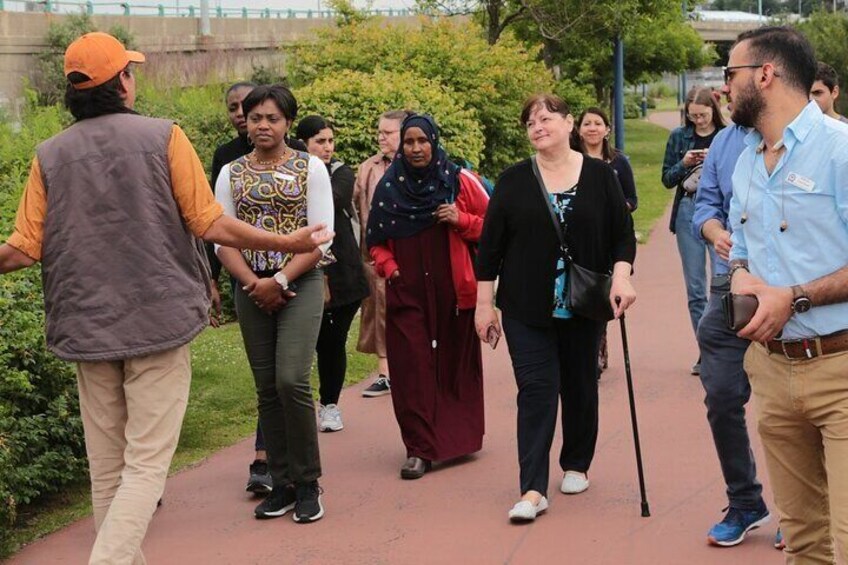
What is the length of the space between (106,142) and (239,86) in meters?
2.67

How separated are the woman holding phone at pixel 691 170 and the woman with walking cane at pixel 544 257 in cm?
243

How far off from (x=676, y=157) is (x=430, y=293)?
8.77 ft

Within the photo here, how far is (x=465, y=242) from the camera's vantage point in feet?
24.1

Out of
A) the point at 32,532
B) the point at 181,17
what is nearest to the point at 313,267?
the point at 32,532

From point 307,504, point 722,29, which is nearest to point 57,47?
point 307,504

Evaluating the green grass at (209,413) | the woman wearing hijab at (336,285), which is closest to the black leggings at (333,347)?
the woman wearing hijab at (336,285)

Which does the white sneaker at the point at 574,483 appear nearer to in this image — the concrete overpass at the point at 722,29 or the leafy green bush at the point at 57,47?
the leafy green bush at the point at 57,47

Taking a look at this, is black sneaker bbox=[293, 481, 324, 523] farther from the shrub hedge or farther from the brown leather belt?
the brown leather belt

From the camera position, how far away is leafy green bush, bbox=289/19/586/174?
18.5 m

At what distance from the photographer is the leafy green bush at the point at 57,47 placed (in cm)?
3078

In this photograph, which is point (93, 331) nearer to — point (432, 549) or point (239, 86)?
point (432, 549)

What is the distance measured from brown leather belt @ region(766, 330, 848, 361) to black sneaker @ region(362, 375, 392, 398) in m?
5.04

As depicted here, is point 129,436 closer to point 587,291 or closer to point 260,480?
point 260,480

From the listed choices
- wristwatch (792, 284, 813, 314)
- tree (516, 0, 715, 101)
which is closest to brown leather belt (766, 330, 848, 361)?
wristwatch (792, 284, 813, 314)
